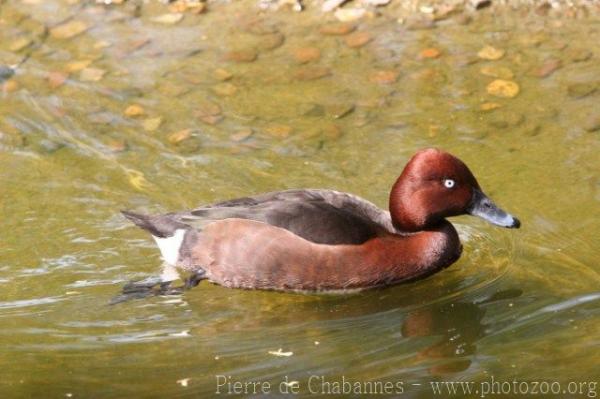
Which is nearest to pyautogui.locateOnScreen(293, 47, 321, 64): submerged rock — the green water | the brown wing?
the green water

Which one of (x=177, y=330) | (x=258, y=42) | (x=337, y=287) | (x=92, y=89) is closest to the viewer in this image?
(x=177, y=330)

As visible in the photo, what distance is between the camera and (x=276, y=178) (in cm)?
696

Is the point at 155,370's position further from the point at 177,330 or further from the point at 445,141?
the point at 445,141

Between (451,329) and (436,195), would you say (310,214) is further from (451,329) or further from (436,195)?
(451,329)

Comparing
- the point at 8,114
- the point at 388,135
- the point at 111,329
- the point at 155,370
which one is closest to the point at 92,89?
the point at 8,114

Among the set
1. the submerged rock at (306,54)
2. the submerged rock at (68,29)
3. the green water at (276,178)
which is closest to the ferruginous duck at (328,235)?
the green water at (276,178)

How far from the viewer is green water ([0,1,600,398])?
16.9ft

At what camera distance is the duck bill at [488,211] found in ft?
19.7

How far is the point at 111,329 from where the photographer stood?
5520mm

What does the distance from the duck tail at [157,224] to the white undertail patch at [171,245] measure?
0.02 m

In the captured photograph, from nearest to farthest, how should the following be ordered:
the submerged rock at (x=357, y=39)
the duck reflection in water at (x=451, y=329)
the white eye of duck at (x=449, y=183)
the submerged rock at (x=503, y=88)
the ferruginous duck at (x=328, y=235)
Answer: the duck reflection in water at (x=451, y=329), the ferruginous duck at (x=328, y=235), the white eye of duck at (x=449, y=183), the submerged rock at (x=503, y=88), the submerged rock at (x=357, y=39)

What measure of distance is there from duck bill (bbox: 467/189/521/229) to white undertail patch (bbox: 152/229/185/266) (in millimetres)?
1631

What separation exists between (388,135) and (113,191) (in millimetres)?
1895

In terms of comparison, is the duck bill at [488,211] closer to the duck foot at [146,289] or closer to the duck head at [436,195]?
the duck head at [436,195]
